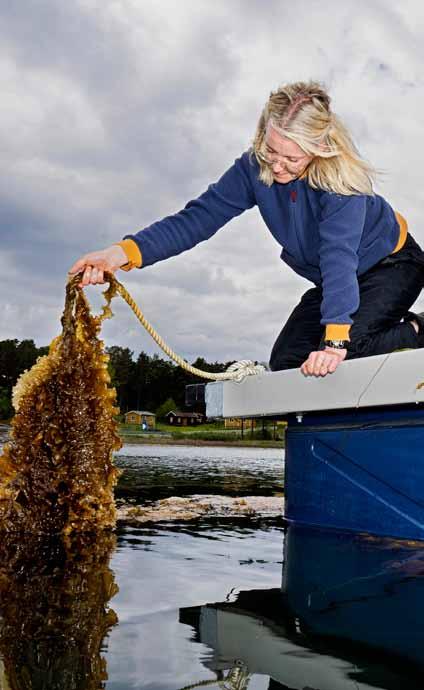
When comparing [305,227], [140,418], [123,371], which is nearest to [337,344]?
[305,227]

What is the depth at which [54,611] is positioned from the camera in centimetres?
201

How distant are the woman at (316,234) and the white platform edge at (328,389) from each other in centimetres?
12

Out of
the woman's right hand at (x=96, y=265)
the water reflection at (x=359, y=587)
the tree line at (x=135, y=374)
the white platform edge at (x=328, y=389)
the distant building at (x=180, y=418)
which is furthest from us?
the tree line at (x=135, y=374)

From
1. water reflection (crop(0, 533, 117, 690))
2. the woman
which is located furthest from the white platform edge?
water reflection (crop(0, 533, 117, 690))

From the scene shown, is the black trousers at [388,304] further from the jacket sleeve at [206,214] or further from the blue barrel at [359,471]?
the jacket sleeve at [206,214]

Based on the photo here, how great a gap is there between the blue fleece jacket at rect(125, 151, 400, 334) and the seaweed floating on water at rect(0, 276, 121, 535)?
558 mm

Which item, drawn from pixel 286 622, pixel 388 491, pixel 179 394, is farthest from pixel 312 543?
pixel 179 394

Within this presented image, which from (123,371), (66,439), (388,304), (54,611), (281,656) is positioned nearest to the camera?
(281,656)

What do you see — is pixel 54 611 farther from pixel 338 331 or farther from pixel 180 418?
pixel 180 418

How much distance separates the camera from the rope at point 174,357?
353 centimetres

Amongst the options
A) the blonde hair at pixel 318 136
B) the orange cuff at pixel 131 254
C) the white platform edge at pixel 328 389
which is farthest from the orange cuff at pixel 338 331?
the orange cuff at pixel 131 254

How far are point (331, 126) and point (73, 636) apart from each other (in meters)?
2.44

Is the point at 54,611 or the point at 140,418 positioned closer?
the point at 54,611

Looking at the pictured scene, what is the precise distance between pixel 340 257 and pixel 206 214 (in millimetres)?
974
